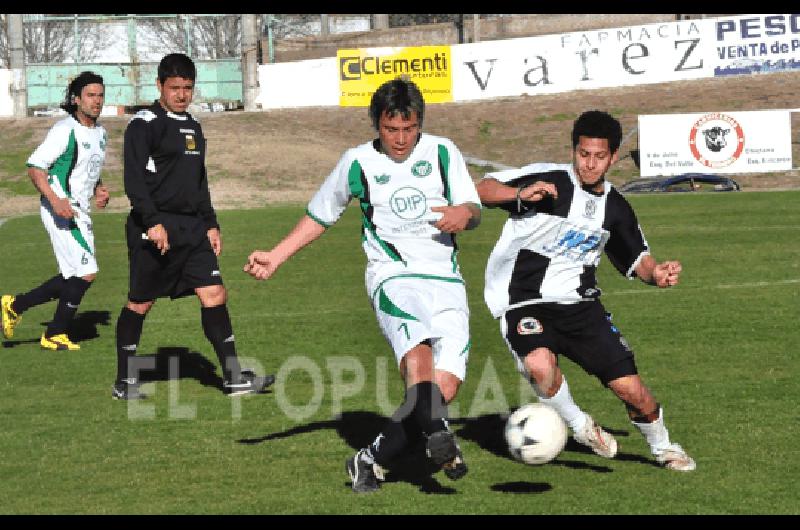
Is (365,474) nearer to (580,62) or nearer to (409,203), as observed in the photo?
(409,203)

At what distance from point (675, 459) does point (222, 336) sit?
3799 millimetres

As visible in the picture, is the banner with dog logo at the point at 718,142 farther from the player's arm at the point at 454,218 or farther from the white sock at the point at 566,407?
the player's arm at the point at 454,218

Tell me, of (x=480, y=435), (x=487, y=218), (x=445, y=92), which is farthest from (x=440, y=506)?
(x=445, y=92)

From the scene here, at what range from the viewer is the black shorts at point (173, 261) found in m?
9.12

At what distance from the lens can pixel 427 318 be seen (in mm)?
6395

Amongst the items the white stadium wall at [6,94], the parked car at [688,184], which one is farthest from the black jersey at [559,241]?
the white stadium wall at [6,94]

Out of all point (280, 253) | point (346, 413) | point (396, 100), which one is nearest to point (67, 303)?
point (346, 413)

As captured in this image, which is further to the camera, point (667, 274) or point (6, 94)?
point (6, 94)

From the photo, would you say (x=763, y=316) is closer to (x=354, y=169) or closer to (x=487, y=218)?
(x=354, y=169)

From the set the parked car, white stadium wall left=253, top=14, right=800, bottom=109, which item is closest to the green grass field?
the parked car

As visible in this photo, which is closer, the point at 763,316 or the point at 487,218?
the point at 763,316

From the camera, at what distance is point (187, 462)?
23.7 ft

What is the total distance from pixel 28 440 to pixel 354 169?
2917 millimetres

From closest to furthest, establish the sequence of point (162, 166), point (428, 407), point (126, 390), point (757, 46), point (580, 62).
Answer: point (428, 407)
point (162, 166)
point (126, 390)
point (757, 46)
point (580, 62)
